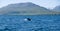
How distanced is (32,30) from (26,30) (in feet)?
4.20


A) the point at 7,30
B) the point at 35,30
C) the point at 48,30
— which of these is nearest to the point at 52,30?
the point at 48,30

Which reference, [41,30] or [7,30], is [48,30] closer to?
[41,30]

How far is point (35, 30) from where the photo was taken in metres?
39.1

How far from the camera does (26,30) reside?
39.4 metres

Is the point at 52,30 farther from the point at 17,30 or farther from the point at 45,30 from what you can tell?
the point at 17,30

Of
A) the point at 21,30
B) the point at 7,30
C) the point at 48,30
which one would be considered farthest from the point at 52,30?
the point at 7,30

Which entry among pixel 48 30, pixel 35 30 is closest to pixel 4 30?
pixel 35 30

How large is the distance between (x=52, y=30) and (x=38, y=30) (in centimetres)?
285

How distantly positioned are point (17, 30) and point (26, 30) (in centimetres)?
181

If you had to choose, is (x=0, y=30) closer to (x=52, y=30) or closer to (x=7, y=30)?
(x=7, y=30)

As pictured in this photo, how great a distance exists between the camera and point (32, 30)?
3897 cm

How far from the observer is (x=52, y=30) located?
130ft

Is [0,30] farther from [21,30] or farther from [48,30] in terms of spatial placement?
[48,30]

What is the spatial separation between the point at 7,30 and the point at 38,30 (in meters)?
6.12
